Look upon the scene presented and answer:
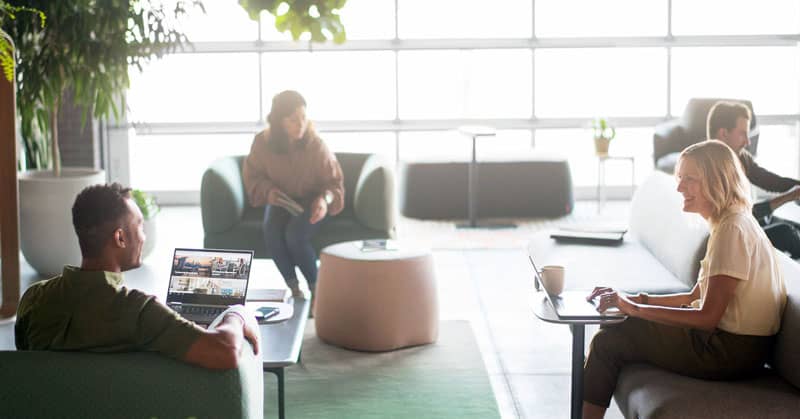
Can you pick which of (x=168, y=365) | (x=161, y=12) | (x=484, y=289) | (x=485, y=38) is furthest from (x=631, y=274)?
(x=485, y=38)

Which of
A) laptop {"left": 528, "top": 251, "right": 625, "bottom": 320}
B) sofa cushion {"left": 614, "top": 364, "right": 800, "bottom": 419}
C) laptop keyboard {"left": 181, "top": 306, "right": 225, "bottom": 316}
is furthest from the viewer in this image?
laptop keyboard {"left": 181, "top": 306, "right": 225, "bottom": 316}

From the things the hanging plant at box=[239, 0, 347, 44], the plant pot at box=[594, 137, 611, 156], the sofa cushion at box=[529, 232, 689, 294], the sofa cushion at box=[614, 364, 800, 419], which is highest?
the hanging plant at box=[239, 0, 347, 44]

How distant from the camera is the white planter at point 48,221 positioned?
6.54 metres

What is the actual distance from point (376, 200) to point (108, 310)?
3.65 meters

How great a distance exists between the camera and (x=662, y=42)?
9453 mm

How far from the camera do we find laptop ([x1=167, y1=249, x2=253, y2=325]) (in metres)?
3.75

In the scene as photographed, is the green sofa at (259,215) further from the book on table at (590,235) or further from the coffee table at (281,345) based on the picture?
the coffee table at (281,345)

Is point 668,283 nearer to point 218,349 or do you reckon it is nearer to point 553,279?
point 553,279

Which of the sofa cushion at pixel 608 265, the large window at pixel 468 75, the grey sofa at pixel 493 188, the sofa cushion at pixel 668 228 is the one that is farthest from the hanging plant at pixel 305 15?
the large window at pixel 468 75

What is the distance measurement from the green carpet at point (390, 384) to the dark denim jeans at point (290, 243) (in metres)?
0.59

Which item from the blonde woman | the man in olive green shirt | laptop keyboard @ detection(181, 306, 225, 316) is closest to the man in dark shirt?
the blonde woman

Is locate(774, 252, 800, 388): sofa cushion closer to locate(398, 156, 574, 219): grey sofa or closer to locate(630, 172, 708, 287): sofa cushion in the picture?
locate(630, 172, 708, 287): sofa cushion

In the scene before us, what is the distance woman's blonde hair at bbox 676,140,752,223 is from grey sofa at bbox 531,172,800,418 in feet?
1.12

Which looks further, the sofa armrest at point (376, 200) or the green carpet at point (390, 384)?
the sofa armrest at point (376, 200)
